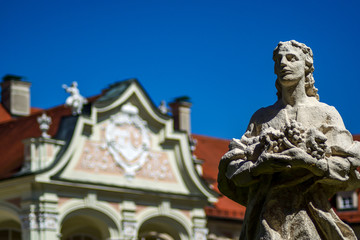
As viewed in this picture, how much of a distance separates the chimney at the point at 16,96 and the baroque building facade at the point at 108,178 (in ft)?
18.5

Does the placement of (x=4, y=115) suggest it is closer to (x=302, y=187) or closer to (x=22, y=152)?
(x=22, y=152)

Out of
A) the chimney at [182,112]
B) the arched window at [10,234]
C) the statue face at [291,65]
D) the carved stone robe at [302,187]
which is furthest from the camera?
the chimney at [182,112]

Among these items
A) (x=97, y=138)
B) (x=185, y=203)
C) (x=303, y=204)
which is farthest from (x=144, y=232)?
(x=303, y=204)

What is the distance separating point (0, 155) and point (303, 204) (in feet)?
98.0

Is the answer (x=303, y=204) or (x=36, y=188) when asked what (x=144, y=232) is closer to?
(x=36, y=188)

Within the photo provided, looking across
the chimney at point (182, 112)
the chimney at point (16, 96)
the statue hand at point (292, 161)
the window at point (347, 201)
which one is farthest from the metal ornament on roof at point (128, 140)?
the statue hand at point (292, 161)

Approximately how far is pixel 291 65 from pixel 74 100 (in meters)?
27.9

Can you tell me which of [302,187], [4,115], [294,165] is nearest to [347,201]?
[4,115]

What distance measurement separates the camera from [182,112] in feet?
156

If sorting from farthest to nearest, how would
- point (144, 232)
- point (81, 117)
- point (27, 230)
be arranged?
point (144, 232), point (81, 117), point (27, 230)

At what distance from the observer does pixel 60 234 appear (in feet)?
105

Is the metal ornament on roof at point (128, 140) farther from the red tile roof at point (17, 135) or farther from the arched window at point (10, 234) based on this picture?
the arched window at point (10, 234)

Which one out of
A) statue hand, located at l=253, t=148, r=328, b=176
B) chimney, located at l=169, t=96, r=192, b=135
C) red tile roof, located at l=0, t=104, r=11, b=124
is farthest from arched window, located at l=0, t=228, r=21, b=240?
statue hand, located at l=253, t=148, r=328, b=176

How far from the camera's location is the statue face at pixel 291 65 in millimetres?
6973
